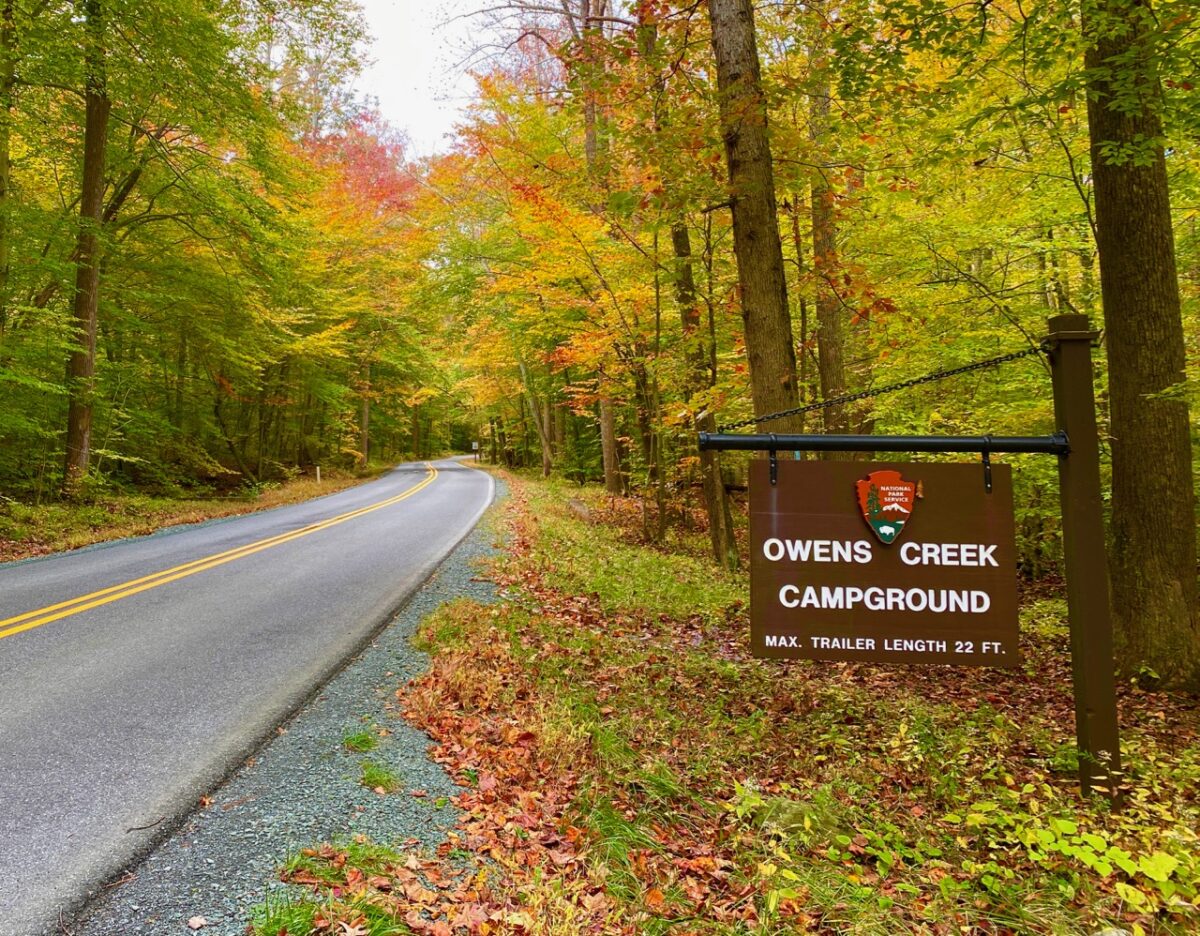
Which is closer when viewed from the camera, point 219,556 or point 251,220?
point 219,556

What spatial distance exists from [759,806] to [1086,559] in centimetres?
210

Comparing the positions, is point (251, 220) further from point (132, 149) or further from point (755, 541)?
point (755, 541)

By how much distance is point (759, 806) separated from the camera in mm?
3383

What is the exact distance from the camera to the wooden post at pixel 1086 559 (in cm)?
308

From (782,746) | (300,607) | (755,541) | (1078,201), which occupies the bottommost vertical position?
(782,746)

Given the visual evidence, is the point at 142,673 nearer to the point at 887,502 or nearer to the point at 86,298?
the point at 887,502

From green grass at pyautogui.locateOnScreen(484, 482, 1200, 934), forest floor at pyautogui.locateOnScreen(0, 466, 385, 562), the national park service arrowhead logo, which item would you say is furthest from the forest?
the national park service arrowhead logo

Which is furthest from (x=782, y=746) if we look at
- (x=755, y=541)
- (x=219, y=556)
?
(x=219, y=556)

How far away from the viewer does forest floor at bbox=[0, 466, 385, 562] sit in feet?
34.0

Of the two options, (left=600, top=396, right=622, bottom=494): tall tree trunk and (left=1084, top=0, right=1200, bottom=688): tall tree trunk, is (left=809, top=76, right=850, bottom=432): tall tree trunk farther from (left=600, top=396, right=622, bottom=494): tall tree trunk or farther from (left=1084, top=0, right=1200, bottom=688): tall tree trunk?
(left=600, top=396, right=622, bottom=494): tall tree trunk

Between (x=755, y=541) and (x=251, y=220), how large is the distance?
1463 cm

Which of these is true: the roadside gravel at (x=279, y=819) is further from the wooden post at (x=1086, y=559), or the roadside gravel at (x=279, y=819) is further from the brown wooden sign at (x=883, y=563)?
the wooden post at (x=1086, y=559)

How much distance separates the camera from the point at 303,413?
28.2 metres

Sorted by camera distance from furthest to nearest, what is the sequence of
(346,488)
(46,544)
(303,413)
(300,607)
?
(303,413) → (346,488) → (46,544) → (300,607)
